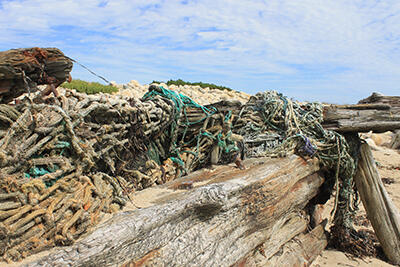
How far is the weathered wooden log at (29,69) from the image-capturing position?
6.87 ft

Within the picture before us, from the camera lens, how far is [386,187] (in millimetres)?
8250

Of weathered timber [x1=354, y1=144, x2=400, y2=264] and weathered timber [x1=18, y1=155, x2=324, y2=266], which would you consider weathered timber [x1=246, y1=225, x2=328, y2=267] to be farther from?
weathered timber [x1=354, y1=144, x2=400, y2=264]

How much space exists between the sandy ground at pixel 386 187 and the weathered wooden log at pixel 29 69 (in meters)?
4.10

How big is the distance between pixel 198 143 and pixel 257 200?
39.8 inches

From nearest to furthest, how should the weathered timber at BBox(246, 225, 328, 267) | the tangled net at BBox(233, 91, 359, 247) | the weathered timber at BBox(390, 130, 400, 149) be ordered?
the weathered timber at BBox(246, 225, 328, 267), the tangled net at BBox(233, 91, 359, 247), the weathered timber at BBox(390, 130, 400, 149)

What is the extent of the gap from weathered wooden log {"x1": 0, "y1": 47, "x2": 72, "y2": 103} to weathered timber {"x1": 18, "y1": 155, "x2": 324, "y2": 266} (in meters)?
1.03

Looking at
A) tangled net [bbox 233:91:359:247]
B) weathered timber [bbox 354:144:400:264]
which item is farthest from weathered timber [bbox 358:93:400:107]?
tangled net [bbox 233:91:359:247]

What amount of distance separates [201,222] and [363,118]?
128 inches

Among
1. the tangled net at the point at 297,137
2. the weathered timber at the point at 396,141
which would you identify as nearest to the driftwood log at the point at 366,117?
the tangled net at the point at 297,137

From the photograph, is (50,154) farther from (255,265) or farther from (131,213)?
(255,265)

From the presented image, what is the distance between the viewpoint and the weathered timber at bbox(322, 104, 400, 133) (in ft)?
15.8

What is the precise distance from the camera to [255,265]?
3443mm

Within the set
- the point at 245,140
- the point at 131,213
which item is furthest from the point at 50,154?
the point at 245,140

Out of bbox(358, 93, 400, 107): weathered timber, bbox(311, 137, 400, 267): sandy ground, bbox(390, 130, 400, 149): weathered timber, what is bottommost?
bbox(311, 137, 400, 267): sandy ground
